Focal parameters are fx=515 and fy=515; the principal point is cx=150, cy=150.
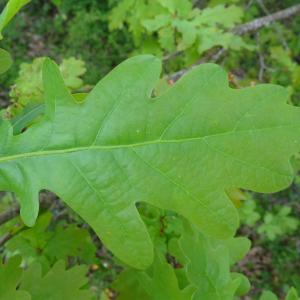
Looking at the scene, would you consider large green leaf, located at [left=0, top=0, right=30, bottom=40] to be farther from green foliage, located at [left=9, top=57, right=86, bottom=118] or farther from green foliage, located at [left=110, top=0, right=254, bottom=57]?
green foliage, located at [left=110, top=0, right=254, bottom=57]

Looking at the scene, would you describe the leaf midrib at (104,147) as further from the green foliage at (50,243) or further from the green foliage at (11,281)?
the green foliage at (50,243)

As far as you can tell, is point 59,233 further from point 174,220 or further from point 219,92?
point 219,92

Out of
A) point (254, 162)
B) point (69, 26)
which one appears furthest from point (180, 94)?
point (69, 26)

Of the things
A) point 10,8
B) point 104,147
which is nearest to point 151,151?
point 104,147

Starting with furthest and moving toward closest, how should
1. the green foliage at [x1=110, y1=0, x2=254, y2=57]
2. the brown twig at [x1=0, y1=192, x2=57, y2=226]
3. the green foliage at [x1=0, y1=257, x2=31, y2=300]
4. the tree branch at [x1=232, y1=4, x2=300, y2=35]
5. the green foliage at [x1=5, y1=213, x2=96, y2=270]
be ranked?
the tree branch at [x1=232, y1=4, x2=300, y2=35], the green foliage at [x1=110, y1=0, x2=254, y2=57], the green foliage at [x1=5, y1=213, x2=96, y2=270], the brown twig at [x1=0, y1=192, x2=57, y2=226], the green foliage at [x1=0, y1=257, x2=31, y2=300]

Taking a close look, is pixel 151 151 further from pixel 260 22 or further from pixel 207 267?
pixel 260 22

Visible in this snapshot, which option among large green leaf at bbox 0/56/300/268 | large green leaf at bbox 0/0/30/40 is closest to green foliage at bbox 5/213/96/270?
large green leaf at bbox 0/56/300/268

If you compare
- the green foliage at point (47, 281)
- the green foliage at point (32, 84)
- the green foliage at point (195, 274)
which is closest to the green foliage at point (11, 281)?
the green foliage at point (47, 281)

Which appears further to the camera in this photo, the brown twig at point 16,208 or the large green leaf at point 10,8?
the brown twig at point 16,208

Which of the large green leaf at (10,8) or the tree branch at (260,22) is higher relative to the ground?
the large green leaf at (10,8)

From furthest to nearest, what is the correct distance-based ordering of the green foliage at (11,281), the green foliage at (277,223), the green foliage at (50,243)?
the green foliage at (277,223)
the green foliage at (50,243)
the green foliage at (11,281)
